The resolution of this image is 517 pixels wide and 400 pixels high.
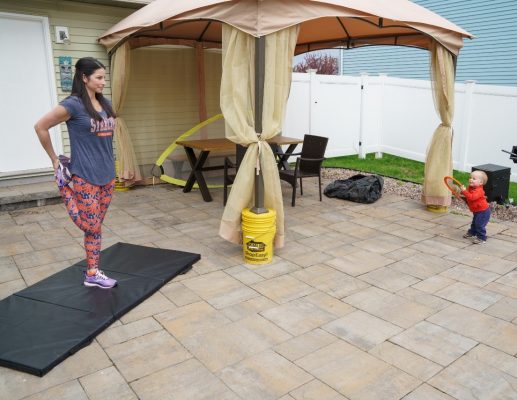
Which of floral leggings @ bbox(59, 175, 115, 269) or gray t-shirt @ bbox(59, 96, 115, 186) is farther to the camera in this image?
floral leggings @ bbox(59, 175, 115, 269)

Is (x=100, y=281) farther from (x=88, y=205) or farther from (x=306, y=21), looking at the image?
(x=306, y=21)

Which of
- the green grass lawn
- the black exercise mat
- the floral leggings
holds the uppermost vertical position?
the floral leggings

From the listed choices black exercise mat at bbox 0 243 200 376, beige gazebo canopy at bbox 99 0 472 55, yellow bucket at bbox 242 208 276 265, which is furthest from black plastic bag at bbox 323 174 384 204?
black exercise mat at bbox 0 243 200 376

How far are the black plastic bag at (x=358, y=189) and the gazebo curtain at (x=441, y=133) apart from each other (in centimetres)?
72

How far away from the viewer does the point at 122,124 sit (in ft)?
20.7

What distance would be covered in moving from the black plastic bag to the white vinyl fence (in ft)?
7.35

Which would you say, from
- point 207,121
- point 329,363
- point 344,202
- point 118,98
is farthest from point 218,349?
point 207,121

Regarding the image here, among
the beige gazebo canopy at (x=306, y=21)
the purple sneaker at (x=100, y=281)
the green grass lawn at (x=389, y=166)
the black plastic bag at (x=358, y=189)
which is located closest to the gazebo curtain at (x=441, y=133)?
the beige gazebo canopy at (x=306, y=21)

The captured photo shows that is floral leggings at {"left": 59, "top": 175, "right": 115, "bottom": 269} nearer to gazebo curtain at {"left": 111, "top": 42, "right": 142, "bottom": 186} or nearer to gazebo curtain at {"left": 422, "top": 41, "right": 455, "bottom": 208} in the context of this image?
gazebo curtain at {"left": 111, "top": 42, "right": 142, "bottom": 186}

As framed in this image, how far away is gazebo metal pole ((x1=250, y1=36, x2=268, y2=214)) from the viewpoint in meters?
3.65

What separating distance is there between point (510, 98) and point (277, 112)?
4.77 meters

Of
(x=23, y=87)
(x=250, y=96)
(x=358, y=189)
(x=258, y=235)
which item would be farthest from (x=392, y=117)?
(x=23, y=87)

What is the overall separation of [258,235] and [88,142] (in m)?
1.56

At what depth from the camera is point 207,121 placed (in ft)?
23.4
